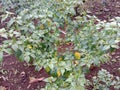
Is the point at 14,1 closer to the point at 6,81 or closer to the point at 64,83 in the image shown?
the point at 6,81

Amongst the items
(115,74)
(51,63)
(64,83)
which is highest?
(51,63)

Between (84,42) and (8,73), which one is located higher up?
(84,42)

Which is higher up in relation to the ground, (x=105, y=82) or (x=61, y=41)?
(x=61, y=41)

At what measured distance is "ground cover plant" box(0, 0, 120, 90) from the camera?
2.10 meters

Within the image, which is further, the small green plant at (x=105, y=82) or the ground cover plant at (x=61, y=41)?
the small green plant at (x=105, y=82)

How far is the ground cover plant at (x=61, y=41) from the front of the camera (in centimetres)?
210

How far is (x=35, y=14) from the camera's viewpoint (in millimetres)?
2510

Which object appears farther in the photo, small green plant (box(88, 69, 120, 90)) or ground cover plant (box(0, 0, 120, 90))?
small green plant (box(88, 69, 120, 90))

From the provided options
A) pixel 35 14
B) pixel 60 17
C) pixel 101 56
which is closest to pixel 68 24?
pixel 60 17

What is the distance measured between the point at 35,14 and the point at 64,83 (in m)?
0.71

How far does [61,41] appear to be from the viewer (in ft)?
8.56

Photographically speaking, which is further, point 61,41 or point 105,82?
point 105,82

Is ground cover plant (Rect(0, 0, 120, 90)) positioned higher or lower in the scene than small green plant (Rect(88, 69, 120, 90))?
higher

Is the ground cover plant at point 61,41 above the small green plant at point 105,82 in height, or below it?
above
